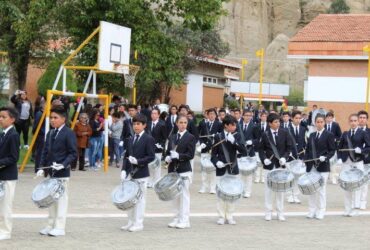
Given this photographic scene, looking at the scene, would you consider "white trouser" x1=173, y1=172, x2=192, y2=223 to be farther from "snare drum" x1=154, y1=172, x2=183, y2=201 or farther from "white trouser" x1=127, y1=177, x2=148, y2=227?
"white trouser" x1=127, y1=177, x2=148, y2=227

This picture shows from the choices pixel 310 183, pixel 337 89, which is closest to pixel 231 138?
pixel 310 183

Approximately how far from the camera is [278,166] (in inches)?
511

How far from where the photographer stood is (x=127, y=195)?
33.6ft

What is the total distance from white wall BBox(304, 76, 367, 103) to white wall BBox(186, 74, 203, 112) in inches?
608

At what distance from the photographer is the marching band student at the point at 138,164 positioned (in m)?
10.7

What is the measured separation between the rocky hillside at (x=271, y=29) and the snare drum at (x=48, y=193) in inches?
2892

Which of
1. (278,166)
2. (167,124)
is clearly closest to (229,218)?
(278,166)

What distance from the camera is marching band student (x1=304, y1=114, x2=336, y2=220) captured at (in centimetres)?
1267

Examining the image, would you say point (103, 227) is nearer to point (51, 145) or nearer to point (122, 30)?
point (51, 145)

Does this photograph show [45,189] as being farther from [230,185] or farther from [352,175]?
[352,175]

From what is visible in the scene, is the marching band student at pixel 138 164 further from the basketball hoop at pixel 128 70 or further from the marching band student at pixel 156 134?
the basketball hoop at pixel 128 70

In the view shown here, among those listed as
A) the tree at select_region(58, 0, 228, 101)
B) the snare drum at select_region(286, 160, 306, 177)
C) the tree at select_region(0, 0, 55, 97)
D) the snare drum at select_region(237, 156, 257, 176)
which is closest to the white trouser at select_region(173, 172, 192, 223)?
the snare drum at select_region(286, 160, 306, 177)

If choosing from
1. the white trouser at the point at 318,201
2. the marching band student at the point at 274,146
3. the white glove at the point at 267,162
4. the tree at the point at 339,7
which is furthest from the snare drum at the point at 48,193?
the tree at the point at 339,7

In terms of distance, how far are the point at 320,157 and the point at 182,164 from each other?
304cm
